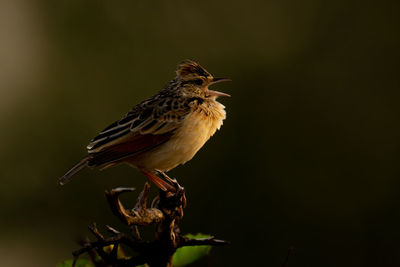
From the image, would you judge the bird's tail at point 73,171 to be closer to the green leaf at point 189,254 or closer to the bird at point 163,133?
the bird at point 163,133

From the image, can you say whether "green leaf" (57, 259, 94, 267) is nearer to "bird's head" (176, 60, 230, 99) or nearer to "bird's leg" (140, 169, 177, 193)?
"bird's leg" (140, 169, 177, 193)

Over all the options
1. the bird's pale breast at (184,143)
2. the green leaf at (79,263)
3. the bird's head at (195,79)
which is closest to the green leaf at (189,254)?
the green leaf at (79,263)

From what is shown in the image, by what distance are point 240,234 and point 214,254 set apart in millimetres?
599

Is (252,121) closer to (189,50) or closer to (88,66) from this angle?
(189,50)

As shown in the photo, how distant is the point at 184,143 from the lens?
5.63 metres

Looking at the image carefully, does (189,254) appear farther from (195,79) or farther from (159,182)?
(195,79)

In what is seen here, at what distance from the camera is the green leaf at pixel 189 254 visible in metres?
3.72

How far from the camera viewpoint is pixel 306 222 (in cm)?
1151

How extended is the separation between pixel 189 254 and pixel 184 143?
192 centimetres

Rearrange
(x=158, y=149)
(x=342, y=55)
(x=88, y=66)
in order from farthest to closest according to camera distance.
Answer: (x=342, y=55), (x=88, y=66), (x=158, y=149)

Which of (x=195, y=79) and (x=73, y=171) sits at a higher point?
(x=195, y=79)

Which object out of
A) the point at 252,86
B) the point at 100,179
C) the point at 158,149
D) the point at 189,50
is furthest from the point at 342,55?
the point at 158,149

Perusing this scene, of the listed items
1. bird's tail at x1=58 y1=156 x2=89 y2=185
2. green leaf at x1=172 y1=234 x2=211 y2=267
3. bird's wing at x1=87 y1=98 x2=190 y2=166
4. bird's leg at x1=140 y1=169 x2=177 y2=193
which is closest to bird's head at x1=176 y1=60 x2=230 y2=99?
bird's wing at x1=87 y1=98 x2=190 y2=166

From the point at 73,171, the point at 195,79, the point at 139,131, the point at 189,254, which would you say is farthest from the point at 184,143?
the point at 189,254
